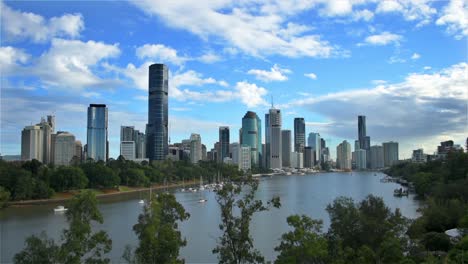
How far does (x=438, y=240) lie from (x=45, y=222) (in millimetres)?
41718

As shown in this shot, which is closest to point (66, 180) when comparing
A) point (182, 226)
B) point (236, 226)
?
point (182, 226)

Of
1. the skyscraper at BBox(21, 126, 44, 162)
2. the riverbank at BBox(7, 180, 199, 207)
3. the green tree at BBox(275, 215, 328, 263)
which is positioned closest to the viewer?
the green tree at BBox(275, 215, 328, 263)

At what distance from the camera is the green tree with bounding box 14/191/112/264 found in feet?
52.4

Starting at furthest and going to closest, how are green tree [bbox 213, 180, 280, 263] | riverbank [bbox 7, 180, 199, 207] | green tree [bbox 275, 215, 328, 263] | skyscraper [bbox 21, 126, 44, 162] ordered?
1. skyscraper [bbox 21, 126, 44, 162]
2. riverbank [bbox 7, 180, 199, 207]
3. green tree [bbox 213, 180, 280, 263]
4. green tree [bbox 275, 215, 328, 263]

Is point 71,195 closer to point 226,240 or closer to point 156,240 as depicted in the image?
point 226,240

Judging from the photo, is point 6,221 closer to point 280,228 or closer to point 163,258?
point 280,228

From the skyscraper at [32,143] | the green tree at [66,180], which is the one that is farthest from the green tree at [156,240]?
the skyscraper at [32,143]

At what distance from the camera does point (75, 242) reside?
16.2 metres

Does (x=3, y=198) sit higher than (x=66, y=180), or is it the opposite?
(x=66, y=180)

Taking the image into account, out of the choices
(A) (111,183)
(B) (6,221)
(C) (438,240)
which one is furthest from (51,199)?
(C) (438,240)

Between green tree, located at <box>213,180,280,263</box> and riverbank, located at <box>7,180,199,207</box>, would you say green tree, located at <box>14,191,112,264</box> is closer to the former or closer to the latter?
green tree, located at <box>213,180,280,263</box>

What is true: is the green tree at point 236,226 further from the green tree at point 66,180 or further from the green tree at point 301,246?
the green tree at point 66,180

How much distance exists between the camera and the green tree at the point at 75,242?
16.0m

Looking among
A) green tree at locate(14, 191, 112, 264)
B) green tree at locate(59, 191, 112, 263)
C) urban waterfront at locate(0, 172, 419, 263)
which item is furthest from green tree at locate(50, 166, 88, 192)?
green tree at locate(14, 191, 112, 264)
